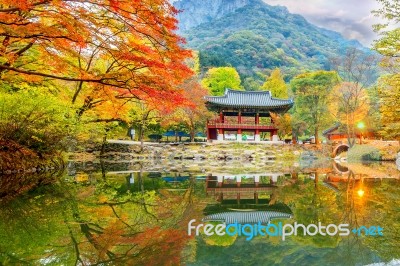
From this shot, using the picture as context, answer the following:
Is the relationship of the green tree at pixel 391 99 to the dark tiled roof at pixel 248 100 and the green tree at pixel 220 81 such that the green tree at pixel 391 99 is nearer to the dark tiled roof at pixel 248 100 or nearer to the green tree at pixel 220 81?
the dark tiled roof at pixel 248 100

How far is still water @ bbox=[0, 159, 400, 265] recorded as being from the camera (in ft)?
12.7

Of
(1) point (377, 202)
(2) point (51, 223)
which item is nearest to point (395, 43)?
(1) point (377, 202)

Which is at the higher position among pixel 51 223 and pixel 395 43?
pixel 395 43

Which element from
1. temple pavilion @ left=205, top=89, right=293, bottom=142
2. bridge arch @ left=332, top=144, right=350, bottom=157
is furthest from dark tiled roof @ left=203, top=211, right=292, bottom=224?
bridge arch @ left=332, top=144, right=350, bottom=157

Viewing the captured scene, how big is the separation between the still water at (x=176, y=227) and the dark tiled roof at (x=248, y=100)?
26.8 m

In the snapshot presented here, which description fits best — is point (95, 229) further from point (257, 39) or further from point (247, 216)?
point (257, 39)

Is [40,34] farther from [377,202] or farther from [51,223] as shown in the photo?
[377,202]

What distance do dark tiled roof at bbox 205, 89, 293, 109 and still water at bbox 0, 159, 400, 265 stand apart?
26.8 meters

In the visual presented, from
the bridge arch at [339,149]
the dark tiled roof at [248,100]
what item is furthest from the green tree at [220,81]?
the bridge arch at [339,149]

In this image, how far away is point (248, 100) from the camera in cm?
3719

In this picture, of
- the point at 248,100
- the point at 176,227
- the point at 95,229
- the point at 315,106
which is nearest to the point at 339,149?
the point at 315,106

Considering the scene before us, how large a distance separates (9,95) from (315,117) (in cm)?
3221

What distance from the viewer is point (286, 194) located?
8.92 metres

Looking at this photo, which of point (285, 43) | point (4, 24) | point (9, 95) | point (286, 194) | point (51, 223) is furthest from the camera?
point (285, 43)
